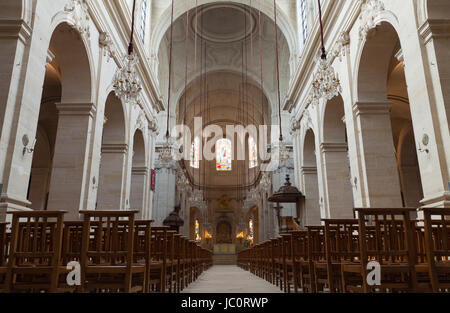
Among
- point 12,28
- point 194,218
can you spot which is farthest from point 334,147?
point 194,218

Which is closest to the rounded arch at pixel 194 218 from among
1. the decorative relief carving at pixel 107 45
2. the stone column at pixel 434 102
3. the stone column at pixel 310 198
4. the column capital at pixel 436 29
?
the stone column at pixel 310 198

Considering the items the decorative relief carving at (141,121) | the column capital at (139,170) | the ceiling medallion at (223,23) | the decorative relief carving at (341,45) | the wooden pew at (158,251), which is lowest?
the wooden pew at (158,251)

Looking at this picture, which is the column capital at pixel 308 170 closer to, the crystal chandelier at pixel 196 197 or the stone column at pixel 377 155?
the stone column at pixel 377 155

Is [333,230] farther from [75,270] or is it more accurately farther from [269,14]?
[269,14]

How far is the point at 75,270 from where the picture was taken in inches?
117

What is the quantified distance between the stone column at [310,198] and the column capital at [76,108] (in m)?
8.47

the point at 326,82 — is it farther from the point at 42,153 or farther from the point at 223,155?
the point at 223,155

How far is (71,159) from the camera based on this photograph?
7.46 m

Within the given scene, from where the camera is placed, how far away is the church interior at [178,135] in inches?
121

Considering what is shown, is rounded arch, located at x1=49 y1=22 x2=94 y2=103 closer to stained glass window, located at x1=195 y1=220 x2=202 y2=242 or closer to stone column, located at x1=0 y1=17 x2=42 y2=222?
stone column, located at x1=0 y1=17 x2=42 y2=222

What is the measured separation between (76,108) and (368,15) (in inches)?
262

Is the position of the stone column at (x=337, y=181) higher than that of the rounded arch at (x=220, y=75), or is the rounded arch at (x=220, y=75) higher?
the rounded arch at (x=220, y=75)

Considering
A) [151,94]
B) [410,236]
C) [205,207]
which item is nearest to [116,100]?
[151,94]

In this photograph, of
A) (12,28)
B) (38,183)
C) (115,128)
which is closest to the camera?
(12,28)
